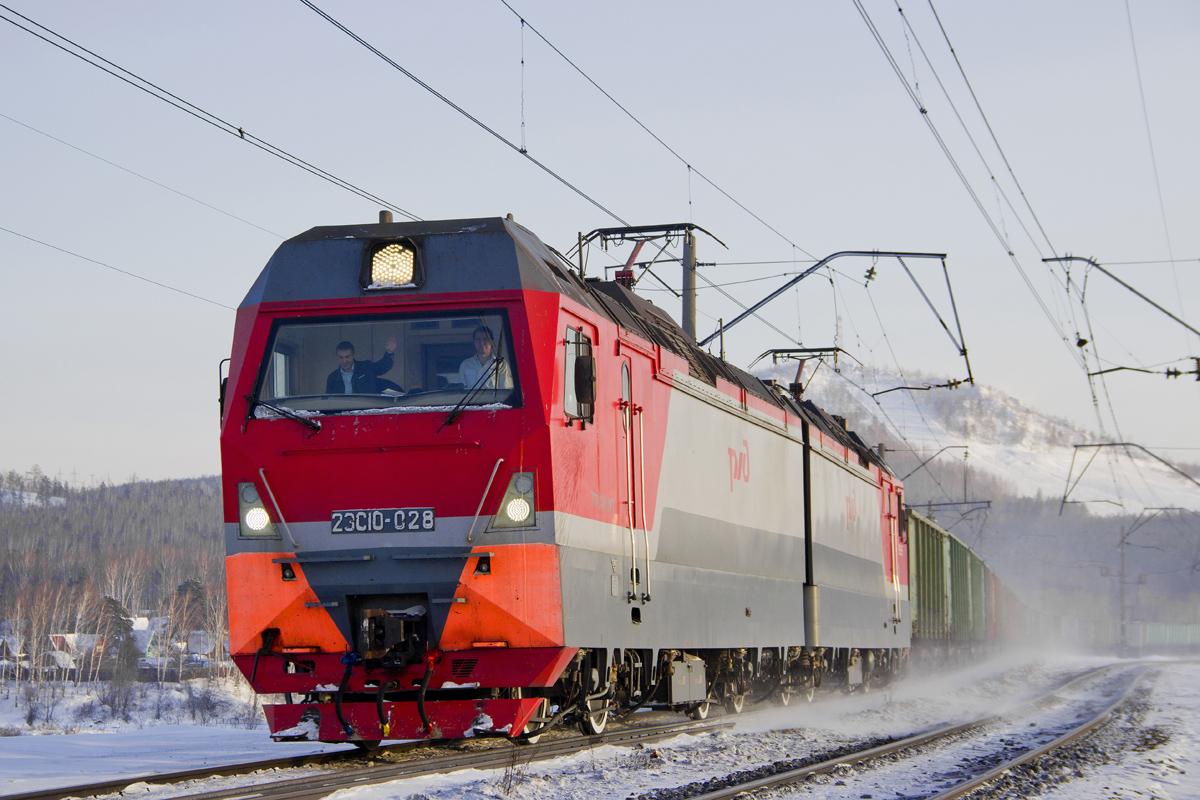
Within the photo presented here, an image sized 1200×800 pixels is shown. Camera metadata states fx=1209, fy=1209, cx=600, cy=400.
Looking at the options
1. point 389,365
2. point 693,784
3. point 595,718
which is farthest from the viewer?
point 595,718

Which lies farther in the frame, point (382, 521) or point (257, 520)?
point (257, 520)

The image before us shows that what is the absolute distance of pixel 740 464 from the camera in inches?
519

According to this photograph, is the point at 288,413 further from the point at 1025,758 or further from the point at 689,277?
the point at 689,277

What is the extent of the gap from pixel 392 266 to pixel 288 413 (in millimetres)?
1363

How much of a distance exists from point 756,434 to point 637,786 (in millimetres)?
5723

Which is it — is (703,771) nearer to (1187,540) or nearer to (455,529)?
(455,529)

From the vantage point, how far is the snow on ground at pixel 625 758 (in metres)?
8.74

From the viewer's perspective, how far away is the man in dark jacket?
889 centimetres

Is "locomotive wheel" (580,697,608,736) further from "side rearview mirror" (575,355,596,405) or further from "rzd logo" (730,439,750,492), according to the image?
"rzd logo" (730,439,750,492)

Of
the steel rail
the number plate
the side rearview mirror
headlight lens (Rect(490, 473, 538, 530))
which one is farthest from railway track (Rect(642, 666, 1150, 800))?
the side rearview mirror

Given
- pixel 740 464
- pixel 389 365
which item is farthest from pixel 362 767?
pixel 740 464

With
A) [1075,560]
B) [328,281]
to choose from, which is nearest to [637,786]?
[328,281]

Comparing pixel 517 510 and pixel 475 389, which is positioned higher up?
pixel 475 389

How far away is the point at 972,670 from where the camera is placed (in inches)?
1633
